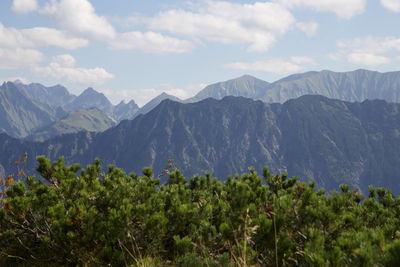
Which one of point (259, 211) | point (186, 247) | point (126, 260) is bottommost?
point (126, 260)

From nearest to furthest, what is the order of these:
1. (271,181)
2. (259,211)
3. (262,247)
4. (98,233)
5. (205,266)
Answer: (205,266)
(262,247)
(98,233)
(259,211)
(271,181)

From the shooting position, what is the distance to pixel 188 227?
509 cm

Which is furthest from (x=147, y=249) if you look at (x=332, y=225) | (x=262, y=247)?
(x=332, y=225)

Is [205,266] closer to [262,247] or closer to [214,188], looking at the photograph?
[262,247]

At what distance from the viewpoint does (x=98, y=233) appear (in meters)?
4.63

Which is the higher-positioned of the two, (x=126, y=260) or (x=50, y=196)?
(x=50, y=196)

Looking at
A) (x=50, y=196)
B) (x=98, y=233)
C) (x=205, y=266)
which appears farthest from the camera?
(x=50, y=196)

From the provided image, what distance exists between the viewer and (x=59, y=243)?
4891mm

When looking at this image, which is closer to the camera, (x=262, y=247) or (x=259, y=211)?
(x=262, y=247)

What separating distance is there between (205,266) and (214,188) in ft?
11.8

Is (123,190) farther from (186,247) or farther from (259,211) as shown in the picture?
(259,211)

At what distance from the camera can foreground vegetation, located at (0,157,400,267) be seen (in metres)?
3.64

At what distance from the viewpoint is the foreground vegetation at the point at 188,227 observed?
364 cm

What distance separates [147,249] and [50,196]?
2.04 m
